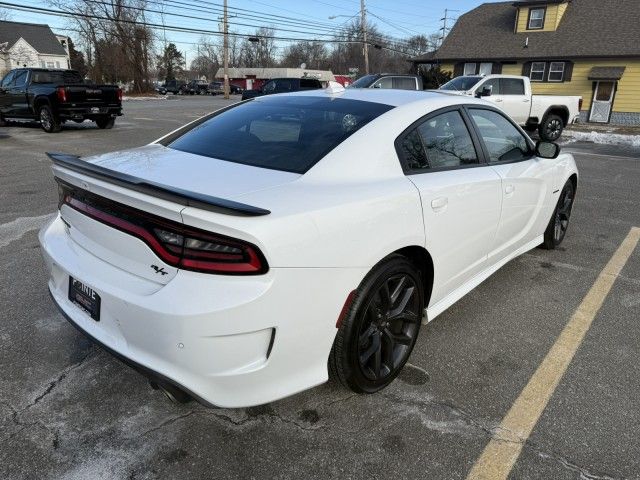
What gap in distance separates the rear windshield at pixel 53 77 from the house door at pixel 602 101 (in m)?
24.0

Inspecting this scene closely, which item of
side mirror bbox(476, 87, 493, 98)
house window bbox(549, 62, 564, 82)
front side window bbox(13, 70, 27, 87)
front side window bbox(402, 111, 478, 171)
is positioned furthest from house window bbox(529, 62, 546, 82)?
front side window bbox(402, 111, 478, 171)

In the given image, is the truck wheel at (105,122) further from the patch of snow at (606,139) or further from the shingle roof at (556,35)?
the shingle roof at (556,35)

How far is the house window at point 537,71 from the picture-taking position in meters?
26.8

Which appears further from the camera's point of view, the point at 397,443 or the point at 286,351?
the point at 397,443

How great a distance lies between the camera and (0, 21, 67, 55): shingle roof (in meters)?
61.5

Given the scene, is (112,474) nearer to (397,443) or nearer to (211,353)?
(211,353)

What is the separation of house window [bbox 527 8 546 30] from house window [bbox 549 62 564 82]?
2608 millimetres

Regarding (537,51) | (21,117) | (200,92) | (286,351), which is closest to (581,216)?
(286,351)

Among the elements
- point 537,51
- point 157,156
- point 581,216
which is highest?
point 537,51

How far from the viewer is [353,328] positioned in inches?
90.7

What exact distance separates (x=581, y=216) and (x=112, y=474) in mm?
6198

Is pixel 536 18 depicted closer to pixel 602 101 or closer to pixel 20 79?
pixel 602 101

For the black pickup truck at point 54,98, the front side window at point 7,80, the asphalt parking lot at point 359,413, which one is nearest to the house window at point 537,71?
the black pickup truck at point 54,98

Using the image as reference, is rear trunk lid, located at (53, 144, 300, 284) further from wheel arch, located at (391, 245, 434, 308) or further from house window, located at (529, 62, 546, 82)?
house window, located at (529, 62, 546, 82)
